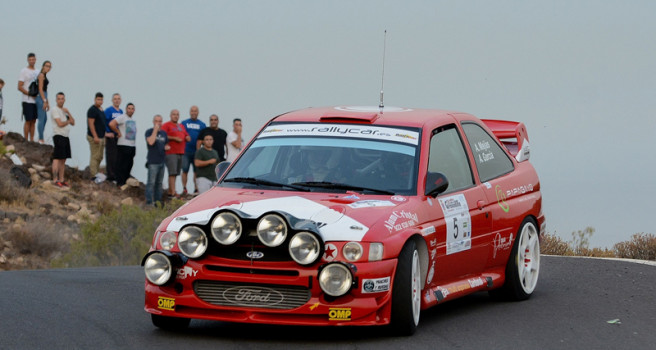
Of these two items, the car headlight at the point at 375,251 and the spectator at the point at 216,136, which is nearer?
the car headlight at the point at 375,251

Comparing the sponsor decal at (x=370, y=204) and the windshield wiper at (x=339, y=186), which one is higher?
the windshield wiper at (x=339, y=186)

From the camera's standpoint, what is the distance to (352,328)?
871 cm

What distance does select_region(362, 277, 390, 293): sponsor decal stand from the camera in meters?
7.88

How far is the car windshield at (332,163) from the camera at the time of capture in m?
8.94

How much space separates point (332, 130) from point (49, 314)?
2.66m

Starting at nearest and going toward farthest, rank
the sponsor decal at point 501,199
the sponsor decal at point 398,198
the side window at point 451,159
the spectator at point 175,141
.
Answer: the sponsor decal at point 398,198 → the side window at point 451,159 → the sponsor decal at point 501,199 → the spectator at point 175,141

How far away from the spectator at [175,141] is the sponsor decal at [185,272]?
1593cm

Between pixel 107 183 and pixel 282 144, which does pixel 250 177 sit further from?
pixel 107 183

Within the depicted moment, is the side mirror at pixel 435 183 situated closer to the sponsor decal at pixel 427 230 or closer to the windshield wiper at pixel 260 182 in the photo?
the sponsor decal at pixel 427 230

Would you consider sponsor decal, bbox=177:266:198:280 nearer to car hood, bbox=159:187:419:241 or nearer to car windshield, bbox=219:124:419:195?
car hood, bbox=159:187:419:241

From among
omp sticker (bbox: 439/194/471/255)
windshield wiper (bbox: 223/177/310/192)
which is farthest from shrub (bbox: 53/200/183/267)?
omp sticker (bbox: 439/194/471/255)

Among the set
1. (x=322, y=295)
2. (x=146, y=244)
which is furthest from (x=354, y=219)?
(x=146, y=244)

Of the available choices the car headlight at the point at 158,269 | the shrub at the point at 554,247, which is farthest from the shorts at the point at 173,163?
the car headlight at the point at 158,269

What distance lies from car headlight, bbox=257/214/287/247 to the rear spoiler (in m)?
4.45
